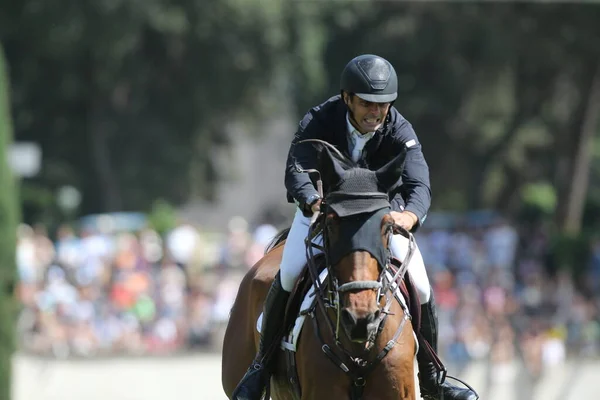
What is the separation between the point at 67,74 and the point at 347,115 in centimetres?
3517

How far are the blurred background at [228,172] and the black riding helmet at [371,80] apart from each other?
28.0 feet

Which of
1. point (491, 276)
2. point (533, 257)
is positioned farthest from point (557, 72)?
point (491, 276)

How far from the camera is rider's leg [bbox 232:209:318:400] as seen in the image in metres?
6.90

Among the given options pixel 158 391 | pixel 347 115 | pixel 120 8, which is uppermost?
pixel 120 8

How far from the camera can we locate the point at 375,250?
5938mm

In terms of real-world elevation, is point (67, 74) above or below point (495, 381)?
above

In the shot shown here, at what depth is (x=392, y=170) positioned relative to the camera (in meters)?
6.15

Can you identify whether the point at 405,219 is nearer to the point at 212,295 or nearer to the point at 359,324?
the point at 359,324

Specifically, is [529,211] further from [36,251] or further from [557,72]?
[36,251]

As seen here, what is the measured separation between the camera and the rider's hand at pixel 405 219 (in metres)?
6.15

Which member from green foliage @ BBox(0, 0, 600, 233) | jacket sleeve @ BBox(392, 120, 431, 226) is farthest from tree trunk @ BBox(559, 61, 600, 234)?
jacket sleeve @ BBox(392, 120, 431, 226)

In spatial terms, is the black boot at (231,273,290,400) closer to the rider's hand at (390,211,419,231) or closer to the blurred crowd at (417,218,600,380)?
the rider's hand at (390,211,419,231)

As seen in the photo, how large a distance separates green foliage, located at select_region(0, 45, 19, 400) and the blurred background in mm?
28

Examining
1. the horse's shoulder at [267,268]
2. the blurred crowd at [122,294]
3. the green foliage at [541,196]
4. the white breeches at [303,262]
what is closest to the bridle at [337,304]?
the white breeches at [303,262]
